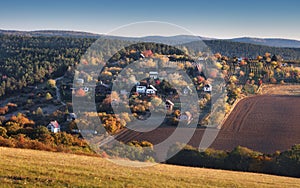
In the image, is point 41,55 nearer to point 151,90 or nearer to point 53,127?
point 151,90

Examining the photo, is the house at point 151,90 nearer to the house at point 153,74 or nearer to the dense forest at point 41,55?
the house at point 153,74

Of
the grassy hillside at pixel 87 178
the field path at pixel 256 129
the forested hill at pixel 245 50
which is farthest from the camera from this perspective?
the forested hill at pixel 245 50

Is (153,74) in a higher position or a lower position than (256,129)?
higher

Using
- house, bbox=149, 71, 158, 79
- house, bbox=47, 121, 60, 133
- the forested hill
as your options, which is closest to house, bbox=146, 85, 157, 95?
house, bbox=149, 71, 158, 79

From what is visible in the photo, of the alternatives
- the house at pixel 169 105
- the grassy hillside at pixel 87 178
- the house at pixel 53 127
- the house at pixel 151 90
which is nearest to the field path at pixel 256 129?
the house at pixel 169 105

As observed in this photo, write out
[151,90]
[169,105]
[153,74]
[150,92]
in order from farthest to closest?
[153,74]
[151,90]
[150,92]
[169,105]

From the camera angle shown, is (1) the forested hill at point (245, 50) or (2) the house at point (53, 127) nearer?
(2) the house at point (53, 127)

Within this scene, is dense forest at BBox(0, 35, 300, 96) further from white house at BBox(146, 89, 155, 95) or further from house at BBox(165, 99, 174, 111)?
white house at BBox(146, 89, 155, 95)

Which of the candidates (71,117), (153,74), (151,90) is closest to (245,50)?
(153,74)

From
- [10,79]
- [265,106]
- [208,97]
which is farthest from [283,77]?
[10,79]

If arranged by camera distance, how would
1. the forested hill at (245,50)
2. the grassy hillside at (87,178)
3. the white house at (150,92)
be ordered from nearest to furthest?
the grassy hillside at (87,178) < the white house at (150,92) < the forested hill at (245,50)

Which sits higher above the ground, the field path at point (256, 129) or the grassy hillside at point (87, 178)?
the grassy hillside at point (87, 178)

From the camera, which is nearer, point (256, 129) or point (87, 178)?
point (87, 178)
